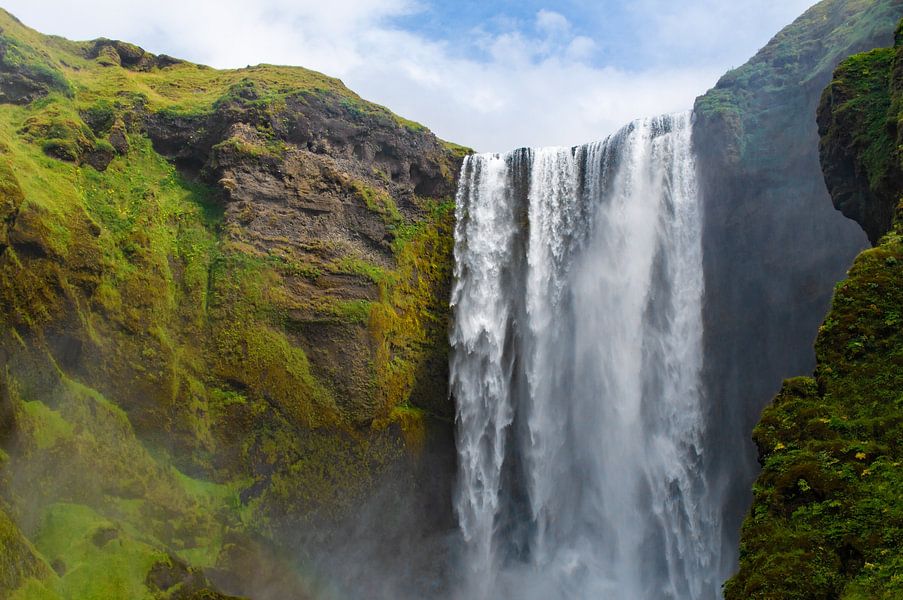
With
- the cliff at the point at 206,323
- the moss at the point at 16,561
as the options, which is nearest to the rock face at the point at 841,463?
the moss at the point at 16,561

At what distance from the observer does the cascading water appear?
21.6 metres

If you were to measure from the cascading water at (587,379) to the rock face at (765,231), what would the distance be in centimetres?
71

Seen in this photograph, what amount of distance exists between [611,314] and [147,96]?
2063 cm

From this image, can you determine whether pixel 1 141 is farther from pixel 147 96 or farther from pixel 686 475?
pixel 686 475

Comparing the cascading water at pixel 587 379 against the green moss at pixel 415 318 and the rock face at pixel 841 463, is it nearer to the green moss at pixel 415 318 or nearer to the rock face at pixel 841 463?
the green moss at pixel 415 318

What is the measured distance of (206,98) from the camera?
27125 mm

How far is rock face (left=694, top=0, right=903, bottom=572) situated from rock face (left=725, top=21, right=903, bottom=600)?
1018 centimetres

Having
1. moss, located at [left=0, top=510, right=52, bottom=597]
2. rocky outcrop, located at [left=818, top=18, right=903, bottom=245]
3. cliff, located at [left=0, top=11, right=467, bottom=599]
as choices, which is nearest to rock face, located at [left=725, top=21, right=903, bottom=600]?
rocky outcrop, located at [left=818, top=18, right=903, bottom=245]

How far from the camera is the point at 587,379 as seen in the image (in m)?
24.3

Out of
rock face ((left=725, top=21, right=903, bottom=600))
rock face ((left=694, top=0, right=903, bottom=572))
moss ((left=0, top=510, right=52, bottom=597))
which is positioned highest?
rock face ((left=694, top=0, right=903, bottom=572))

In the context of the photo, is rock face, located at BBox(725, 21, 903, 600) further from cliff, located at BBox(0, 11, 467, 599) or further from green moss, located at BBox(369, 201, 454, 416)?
green moss, located at BBox(369, 201, 454, 416)

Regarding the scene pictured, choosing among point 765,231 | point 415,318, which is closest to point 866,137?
point 765,231

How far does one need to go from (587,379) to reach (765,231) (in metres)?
8.26

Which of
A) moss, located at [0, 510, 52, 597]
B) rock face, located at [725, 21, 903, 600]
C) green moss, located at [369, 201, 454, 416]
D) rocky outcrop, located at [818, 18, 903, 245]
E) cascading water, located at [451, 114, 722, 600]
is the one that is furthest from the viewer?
green moss, located at [369, 201, 454, 416]
